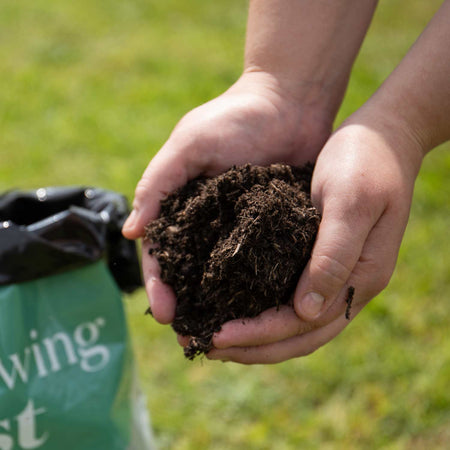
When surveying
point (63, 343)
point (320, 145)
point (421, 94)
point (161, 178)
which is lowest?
point (63, 343)

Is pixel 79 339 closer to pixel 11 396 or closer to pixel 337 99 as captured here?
pixel 11 396

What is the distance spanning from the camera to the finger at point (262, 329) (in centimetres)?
128

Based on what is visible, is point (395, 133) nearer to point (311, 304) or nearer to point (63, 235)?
point (311, 304)

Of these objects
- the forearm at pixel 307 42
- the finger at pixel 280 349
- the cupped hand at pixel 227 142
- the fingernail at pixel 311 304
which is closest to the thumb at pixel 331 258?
the fingernail at pixel 311 304

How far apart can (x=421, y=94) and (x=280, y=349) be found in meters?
0.77

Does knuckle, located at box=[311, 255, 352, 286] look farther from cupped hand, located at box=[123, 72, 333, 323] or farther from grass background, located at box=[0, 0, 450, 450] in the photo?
grass background, located at box=[0, 0, 450, 450]

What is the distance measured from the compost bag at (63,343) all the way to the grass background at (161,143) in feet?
1.21

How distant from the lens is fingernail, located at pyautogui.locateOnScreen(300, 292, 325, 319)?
4.11 ft

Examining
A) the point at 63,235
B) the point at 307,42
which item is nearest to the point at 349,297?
the point at 307,42

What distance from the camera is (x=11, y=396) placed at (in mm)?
1515

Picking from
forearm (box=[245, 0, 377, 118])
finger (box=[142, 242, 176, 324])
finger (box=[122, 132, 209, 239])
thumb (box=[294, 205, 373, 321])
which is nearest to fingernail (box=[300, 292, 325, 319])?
thumb (box=[294, 205, 373, 321])

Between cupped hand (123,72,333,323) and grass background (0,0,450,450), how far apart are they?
26.3 inches

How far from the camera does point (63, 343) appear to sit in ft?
5.32

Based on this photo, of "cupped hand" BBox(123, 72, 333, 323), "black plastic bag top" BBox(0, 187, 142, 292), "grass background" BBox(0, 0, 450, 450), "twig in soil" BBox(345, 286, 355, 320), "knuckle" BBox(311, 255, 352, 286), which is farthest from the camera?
"grass background" BBox(0, 0, 450, 450)
